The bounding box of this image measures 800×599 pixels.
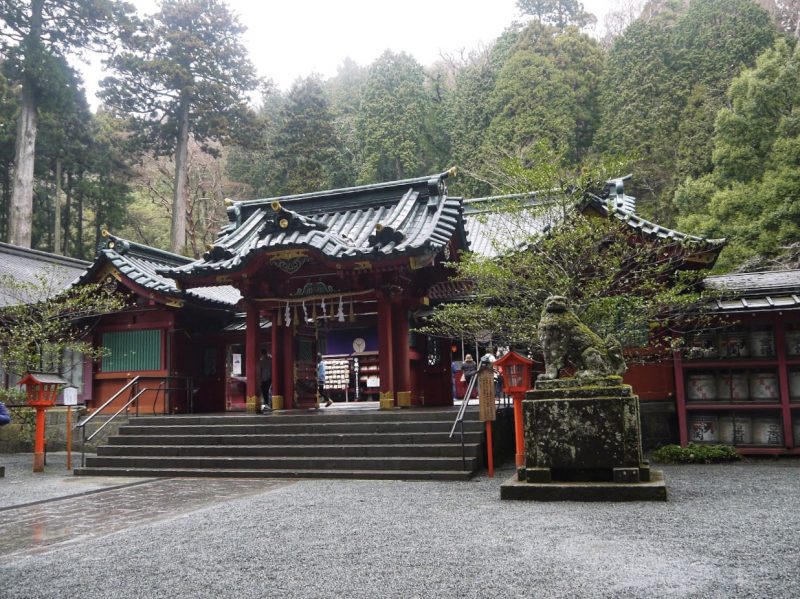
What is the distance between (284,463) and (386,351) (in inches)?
127

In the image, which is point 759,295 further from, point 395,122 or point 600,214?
point 395,122

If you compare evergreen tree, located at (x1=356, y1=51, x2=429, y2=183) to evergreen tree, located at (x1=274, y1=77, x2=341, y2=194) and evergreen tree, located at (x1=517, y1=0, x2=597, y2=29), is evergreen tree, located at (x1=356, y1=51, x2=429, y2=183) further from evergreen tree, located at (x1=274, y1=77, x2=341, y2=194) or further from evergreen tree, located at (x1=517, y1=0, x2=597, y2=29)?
evergreen tree, located at (x1=517, y1=0, x2=597, y2=29)

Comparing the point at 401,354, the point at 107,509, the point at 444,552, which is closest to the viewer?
the point at 444,552

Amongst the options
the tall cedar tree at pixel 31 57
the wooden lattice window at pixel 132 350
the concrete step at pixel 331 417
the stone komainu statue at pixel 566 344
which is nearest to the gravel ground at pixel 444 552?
the stone komainu statue at pixel 566 344

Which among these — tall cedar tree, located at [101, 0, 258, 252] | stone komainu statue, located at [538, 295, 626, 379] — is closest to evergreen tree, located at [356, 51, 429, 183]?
tall cedar tree, located at [101, 0, 258, 252]

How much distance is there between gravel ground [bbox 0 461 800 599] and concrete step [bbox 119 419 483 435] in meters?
3.20

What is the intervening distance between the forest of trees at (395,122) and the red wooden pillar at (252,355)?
13351 mm

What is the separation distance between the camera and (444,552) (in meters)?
4.98

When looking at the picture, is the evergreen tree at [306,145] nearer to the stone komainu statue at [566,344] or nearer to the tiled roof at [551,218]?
the tiled roof at [551,218]

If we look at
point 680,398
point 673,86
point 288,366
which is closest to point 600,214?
point 680,398

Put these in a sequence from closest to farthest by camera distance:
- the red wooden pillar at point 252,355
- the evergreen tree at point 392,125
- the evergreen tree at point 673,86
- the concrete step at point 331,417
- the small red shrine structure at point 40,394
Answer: the concrete step at point 331,417 → the small red shrine structure at point 40,394 → the red wooden pillar at point 252,355 → the evergreen tree at point 673,86 → the evergreen tree at point 392,125

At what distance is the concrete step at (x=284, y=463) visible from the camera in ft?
31.6

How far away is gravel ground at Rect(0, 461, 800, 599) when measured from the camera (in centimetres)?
410

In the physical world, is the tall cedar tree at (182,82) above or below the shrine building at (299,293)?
above
